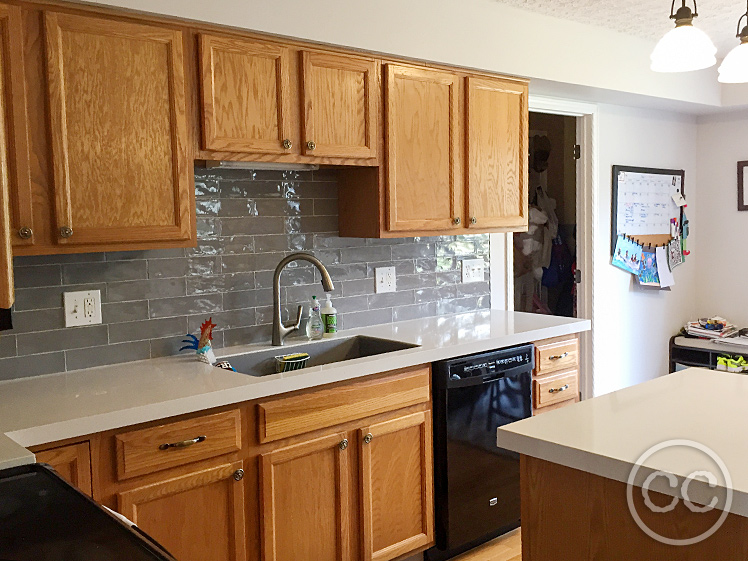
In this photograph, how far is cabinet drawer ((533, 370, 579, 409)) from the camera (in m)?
3.24

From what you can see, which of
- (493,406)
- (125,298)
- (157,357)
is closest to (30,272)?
(125,298)

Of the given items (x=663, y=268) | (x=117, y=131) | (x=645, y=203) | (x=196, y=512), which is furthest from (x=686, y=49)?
(x=663, y=268)

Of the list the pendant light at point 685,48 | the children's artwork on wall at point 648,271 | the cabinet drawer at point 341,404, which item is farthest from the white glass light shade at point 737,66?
the children's artwork on wall at point 648,271

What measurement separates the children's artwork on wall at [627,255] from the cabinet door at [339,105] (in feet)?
7.50

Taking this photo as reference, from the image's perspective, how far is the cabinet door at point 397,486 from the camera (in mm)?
2641

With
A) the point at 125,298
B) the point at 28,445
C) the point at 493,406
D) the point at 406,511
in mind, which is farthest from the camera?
the point at 493,406

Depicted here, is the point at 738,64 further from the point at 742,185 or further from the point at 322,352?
the point at 742,185

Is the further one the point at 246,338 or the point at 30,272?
the point at 246,338

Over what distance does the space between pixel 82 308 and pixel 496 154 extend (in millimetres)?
1978

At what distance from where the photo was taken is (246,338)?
294 cm

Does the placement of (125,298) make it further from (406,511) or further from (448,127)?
(448,127)

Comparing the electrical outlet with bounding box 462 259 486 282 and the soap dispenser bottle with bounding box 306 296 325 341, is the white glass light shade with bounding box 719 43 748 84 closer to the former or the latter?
the soap dispenser bottle with bounding box 306 296 325 341

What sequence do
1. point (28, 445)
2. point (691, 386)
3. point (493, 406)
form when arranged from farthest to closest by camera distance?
1. point (493, 406)
2. point (691, 386)
3. point (28, 445)

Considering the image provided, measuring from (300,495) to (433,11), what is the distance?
208cm
